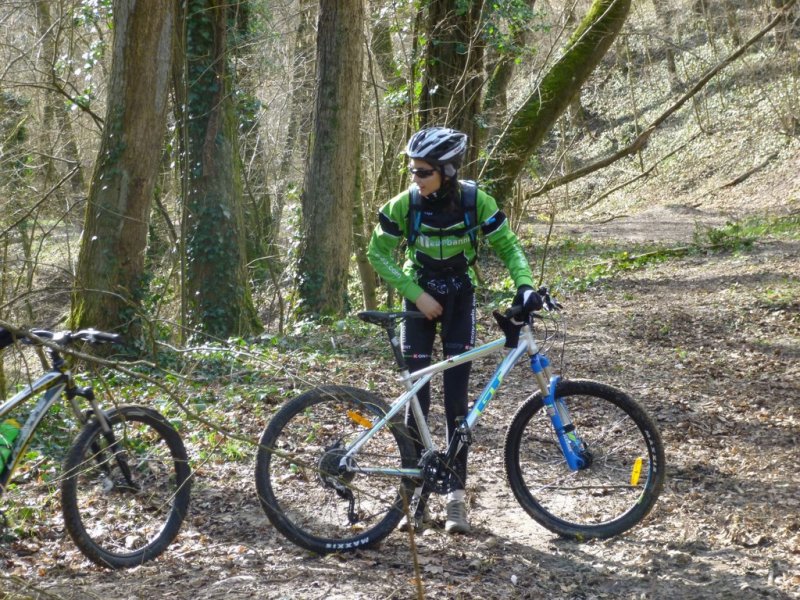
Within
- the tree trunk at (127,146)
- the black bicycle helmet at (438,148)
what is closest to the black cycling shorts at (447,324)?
the black bicycle helmet at (438,148)

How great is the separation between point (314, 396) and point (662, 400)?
386 centimetres

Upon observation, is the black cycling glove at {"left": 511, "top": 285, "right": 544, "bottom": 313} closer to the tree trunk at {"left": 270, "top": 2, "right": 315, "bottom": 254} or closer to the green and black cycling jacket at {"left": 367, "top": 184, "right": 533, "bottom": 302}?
the green and black cycling jacket at {"left": 367, "top": 184, "right": 533, "bottom": 302}

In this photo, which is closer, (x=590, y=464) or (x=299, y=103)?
(x=590, y=464)

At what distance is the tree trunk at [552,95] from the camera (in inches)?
513

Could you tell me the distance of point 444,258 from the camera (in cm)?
483

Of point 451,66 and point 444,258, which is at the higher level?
point 451,66

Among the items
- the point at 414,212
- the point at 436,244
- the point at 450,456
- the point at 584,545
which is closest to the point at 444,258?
the point at 436,244

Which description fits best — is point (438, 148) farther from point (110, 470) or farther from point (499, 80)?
point (499, 80)

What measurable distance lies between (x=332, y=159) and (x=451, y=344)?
23.3ft

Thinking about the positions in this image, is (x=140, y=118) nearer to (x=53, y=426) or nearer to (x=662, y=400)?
(x=53, y=426)

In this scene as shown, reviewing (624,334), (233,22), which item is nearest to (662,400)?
(624,334)

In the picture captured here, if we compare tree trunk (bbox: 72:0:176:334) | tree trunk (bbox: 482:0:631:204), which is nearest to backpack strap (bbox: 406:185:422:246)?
tree trunk (bbox: 72:0:176:334)

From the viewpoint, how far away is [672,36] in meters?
28.3

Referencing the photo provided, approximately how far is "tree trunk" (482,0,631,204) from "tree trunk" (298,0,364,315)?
237 cm
